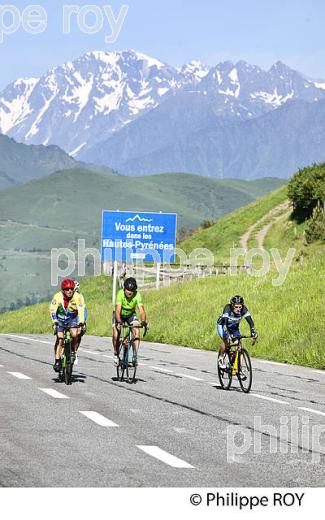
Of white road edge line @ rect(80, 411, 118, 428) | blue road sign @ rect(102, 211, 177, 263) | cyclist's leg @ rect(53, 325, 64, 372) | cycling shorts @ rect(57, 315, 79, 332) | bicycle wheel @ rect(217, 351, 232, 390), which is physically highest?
blue road sign @ rect(102, 211, 177, 263)

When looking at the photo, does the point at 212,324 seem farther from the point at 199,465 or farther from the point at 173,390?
the point at 199,465

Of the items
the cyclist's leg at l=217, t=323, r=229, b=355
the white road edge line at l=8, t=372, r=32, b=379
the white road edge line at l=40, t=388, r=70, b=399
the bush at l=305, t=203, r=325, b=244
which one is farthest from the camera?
the bush at l=305, t=203, r=325, b=244

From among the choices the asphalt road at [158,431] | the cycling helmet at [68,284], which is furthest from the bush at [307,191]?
the cycling helmet at [68,284]

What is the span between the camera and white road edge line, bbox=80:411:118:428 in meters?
11.7

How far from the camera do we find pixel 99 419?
12094mm

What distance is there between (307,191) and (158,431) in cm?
5660

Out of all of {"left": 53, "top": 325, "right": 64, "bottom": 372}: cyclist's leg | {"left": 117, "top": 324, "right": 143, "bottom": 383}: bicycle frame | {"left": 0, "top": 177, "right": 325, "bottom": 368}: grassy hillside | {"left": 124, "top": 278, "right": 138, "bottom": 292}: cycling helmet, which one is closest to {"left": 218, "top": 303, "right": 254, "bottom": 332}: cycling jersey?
{"left": 117, "top": 324, "right": 143, "bottom": 383}: bicycle frame

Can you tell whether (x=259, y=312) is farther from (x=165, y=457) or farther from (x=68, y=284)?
(x=165, y=457)

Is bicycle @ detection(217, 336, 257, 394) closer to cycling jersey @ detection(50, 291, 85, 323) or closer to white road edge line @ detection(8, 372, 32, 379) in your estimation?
cycling jersey @ detection(50, 291, 85, 323)

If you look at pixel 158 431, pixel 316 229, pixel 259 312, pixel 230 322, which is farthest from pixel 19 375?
pixel 316 229

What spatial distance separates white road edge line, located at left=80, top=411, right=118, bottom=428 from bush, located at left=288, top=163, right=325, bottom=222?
170ft
